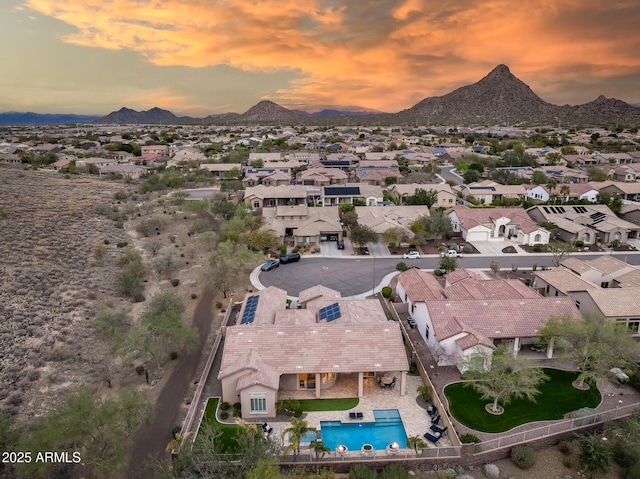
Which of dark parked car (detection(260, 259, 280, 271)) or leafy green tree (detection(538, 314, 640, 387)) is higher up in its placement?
leafy green tree (detection(538, 314, 640, 387))

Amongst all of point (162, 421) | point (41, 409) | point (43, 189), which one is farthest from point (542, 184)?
point (43, 189)

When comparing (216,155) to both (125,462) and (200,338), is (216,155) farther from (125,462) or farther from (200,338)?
(125,462)

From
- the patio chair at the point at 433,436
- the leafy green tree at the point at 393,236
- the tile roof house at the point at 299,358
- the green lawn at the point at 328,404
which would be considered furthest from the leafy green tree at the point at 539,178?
the green lawn at the point at 328,404

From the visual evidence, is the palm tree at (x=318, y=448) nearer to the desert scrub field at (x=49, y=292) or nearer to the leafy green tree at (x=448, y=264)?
the desert scrub field at (x=49, y=292)

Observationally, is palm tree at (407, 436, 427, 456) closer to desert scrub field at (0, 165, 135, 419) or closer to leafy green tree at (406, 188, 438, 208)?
desert scrub field at (0, 165, 135, 419)

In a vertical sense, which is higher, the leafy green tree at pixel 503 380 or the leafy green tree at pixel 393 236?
the leafy green tree at pixel 393 236

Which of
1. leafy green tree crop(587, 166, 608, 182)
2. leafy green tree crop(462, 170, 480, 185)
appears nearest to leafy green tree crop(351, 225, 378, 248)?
leafy green tree crop(462, 170, 480, 185)
